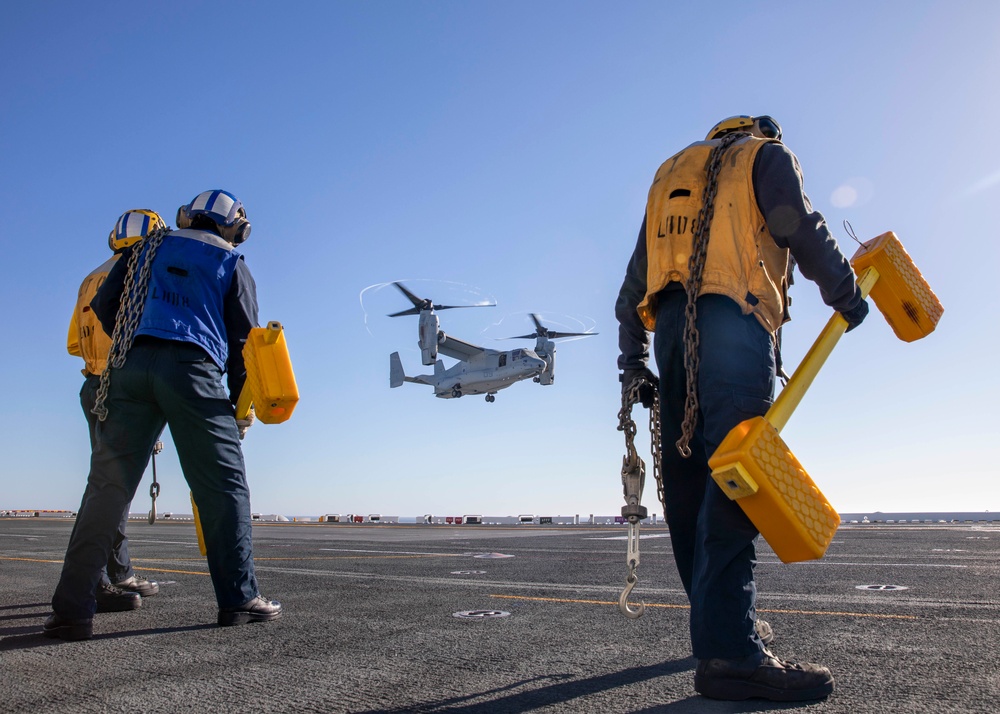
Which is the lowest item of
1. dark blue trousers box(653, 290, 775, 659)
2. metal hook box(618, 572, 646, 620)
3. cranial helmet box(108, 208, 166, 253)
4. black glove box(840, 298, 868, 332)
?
metal hook box(618, 572, 646, 620)

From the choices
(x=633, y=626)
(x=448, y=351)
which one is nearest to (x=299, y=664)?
(x=633, y=626)

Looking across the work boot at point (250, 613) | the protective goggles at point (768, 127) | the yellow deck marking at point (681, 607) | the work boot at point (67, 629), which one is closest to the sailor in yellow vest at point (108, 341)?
the work boot at point (67, 629)

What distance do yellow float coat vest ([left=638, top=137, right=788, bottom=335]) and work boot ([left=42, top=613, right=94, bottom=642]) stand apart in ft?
9.60

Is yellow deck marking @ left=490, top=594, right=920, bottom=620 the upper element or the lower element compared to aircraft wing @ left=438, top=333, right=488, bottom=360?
lower

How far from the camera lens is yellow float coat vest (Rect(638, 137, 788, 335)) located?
266cm

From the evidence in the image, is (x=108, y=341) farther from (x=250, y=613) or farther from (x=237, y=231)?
(x=250, y=613)

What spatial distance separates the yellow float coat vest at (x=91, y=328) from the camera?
4.71 meters

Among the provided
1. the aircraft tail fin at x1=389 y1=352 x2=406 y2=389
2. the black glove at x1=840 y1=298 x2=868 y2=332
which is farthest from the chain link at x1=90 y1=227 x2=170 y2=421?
the aircraft tail fin at x1=389 y1=352 x2=406 y2=389

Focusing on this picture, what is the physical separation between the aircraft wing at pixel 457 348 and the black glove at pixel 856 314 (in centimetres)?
4631

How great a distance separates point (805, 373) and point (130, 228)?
419cm

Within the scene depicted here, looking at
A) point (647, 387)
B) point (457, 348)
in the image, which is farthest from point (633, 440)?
point (457, 348)

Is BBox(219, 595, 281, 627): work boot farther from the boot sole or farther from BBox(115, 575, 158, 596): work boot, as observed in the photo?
the boot sole

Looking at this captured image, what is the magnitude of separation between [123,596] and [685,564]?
323cm

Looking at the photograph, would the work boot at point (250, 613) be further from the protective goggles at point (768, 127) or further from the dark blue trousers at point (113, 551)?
the protective goggles at point (768, 127)
